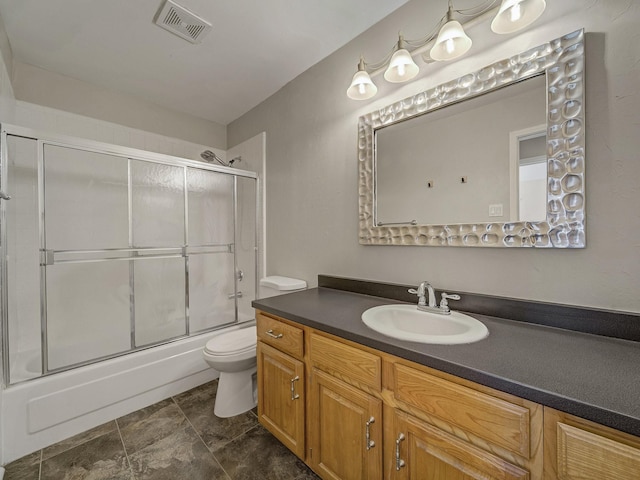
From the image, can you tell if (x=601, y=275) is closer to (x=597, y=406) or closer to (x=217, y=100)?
(x=597, y=406)

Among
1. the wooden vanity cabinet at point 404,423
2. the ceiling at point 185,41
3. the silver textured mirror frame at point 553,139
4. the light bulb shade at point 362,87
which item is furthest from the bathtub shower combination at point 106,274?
the silver textured mirror frame at point 553,139

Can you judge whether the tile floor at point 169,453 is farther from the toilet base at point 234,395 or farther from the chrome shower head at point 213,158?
the chrome shower head at point 213,158

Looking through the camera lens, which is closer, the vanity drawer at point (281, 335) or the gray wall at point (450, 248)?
the gray wall at point (450, 248)

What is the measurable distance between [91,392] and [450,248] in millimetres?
2272

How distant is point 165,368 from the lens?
6.28ft

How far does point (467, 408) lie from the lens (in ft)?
2.38

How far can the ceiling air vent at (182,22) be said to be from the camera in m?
1.46

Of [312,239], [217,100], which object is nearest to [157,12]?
[217,100]

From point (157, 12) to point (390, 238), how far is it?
185cm

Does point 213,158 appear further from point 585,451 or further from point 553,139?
point 585,451

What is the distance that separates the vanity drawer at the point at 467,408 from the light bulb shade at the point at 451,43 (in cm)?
130

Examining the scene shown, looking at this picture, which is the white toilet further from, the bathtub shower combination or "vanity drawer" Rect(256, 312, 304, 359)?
the bathtub shower combination

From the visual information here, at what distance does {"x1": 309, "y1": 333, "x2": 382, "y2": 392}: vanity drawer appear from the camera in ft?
3.10

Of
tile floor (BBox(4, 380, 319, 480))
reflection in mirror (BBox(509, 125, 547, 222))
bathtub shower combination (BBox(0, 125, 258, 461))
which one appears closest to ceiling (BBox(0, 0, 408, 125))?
bathtub shower combination (BBox(0, 125, 258, 461))
